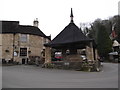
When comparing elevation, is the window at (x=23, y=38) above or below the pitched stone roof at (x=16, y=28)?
below

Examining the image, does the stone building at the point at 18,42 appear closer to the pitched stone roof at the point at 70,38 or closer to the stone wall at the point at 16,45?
the stone wall at the point at 16,45

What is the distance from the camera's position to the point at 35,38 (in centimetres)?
2989

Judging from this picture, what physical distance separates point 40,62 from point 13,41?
6.62 m

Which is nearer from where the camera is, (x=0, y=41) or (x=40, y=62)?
(x=40, y=62)

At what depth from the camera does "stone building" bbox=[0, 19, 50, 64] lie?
27578mm

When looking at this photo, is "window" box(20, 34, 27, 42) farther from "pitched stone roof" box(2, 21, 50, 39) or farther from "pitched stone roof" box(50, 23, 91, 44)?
"pitched stone roof" box(50, 23, 91, 44)

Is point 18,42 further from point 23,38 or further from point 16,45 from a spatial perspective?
point 23,38

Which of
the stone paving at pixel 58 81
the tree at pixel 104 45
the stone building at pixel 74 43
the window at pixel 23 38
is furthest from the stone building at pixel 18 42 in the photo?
the tree at pixel 104 45

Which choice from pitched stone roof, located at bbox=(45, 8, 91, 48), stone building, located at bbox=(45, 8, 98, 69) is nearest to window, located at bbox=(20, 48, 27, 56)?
stone building, located at bbox=(45, 8, 98, 69)

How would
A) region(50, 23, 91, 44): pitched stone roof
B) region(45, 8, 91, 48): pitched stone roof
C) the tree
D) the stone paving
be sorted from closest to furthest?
the stone paving < region(45, 8, 91, 48): pitched stone roof < region(50, 23, 91, 44): pitched stone roof < the tree

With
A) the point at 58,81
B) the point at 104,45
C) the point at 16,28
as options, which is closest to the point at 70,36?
the point at 58,81

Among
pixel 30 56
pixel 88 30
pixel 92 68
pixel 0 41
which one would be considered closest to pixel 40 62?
pixel 30 56

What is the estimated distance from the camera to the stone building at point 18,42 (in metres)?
27.6

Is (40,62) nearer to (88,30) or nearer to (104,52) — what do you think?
(104,52)
